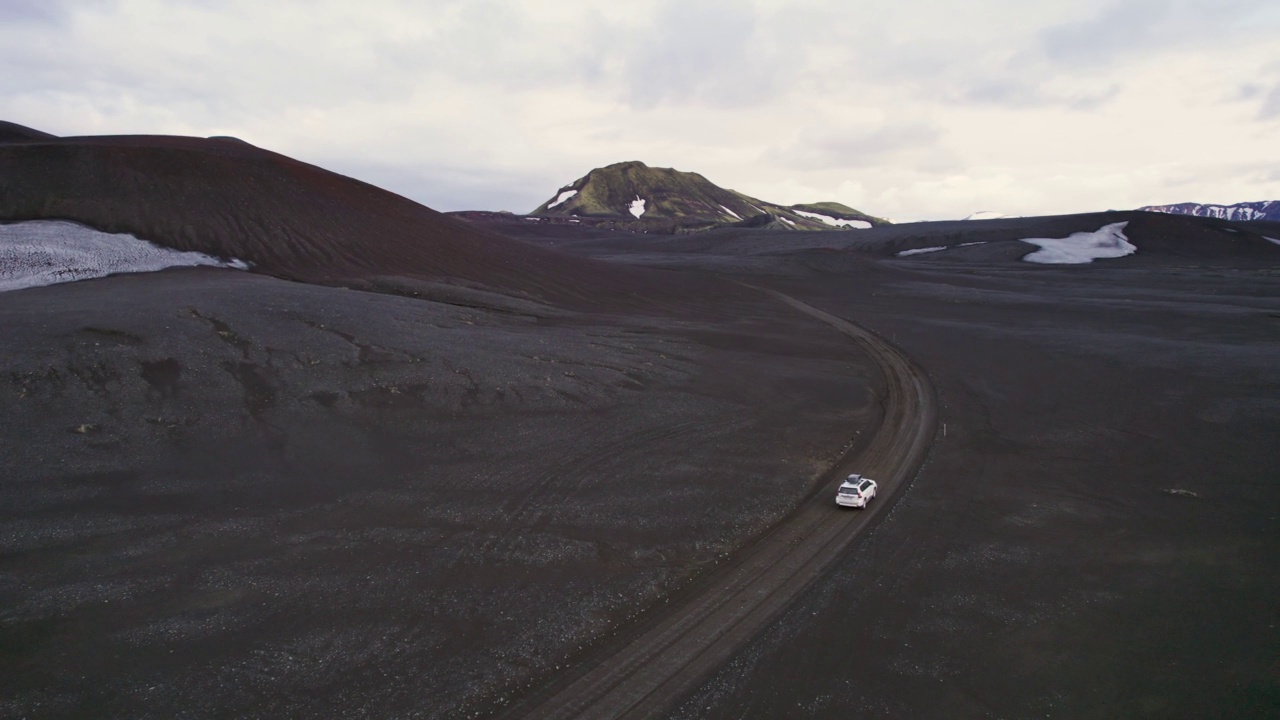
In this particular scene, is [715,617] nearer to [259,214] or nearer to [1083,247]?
[259,214]

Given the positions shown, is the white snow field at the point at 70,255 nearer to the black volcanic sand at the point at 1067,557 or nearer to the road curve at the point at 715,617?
the road curve at the point at 715,617

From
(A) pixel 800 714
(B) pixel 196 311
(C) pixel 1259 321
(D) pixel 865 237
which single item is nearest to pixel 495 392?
(B) pixel 196 311

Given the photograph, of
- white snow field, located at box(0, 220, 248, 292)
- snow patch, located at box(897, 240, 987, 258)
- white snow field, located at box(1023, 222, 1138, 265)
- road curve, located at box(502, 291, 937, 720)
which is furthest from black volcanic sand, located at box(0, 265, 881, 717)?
snow patch, located at box(897, 240, 987, 258)

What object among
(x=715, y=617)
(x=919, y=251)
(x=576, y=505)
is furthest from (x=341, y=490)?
(x=919, y=251)

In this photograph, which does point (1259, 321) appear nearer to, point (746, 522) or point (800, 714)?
point (746, 522)

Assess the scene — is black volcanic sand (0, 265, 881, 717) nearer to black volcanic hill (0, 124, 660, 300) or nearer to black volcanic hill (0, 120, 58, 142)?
black volcanic hill (0, 124, 660, 300)

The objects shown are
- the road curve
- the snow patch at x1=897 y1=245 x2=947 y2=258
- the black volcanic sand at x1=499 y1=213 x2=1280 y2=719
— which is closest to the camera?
the road curve
